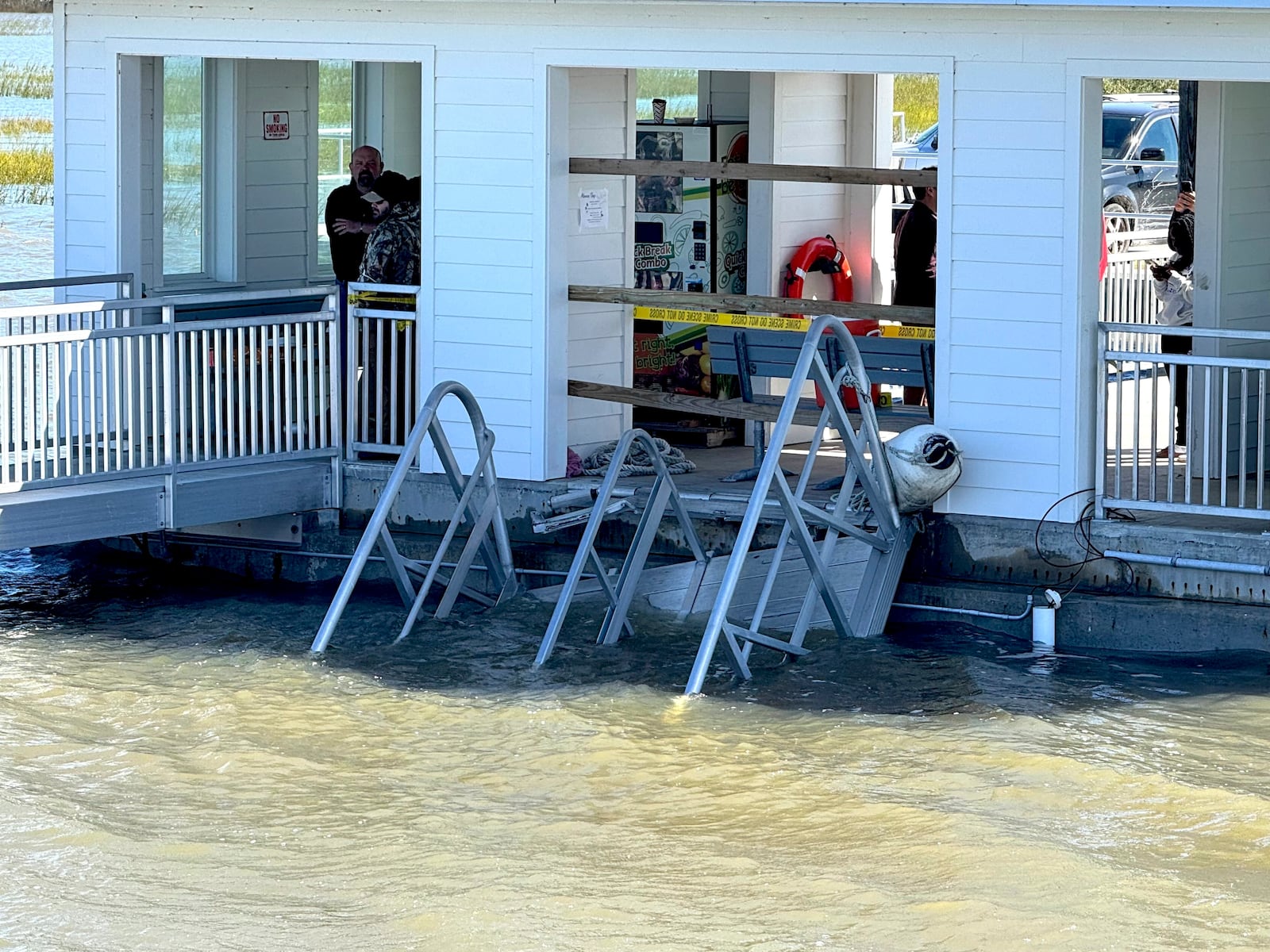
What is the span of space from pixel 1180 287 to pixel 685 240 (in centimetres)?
312

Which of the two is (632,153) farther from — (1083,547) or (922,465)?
(1083,547)

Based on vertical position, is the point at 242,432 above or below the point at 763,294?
below

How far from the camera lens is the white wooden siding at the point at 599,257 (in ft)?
38.2

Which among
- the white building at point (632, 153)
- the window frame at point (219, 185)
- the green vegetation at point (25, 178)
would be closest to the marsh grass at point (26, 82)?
the green vegetation at point (25, 178)

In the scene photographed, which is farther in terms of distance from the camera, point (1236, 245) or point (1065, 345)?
point (1236, 245)

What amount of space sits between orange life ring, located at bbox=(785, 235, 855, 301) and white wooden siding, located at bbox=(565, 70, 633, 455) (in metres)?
1.26

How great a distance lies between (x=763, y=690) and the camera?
937cm

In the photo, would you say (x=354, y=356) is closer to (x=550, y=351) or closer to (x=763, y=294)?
(x=550, y=351)

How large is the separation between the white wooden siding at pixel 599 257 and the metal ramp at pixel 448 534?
3.42 feet

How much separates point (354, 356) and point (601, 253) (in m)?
1.58

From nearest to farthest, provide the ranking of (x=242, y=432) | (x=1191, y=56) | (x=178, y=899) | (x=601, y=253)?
(x=178, y=899)
(x=1191, y=56)
(x=242, y=432)
(x=601, y=253)

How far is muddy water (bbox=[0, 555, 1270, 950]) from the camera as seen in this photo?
6.69 m

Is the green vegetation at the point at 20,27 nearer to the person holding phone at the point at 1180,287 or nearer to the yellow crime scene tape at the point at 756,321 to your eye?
the yellow crime scene tape at the point at 756,321

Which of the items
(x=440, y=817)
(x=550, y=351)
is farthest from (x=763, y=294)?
(x=440, y=817)
